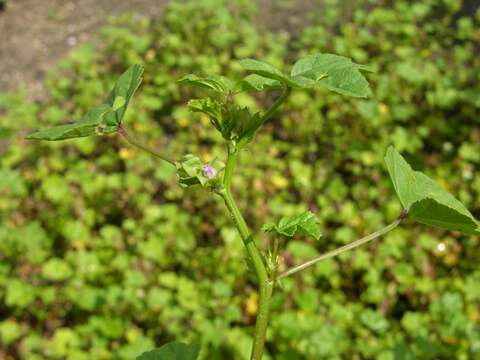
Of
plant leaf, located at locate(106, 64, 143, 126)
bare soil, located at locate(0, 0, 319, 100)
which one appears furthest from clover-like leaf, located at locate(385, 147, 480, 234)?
bare soil, located at locate(0, 0, 319, 100)

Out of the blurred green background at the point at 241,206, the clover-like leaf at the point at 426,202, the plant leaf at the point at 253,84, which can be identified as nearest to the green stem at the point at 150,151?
the plant leaf at the point at 253,84

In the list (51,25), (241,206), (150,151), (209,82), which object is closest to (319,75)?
(209,82)

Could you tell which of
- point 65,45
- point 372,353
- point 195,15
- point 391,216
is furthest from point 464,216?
point 65,45

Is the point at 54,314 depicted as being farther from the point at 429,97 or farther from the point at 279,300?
the point at 429,97

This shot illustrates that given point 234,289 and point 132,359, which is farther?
point 234,289

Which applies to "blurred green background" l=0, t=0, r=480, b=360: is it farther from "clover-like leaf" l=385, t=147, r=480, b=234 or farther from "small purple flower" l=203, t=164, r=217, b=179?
"small purple flower" l=203, t=164, r=217, b=179

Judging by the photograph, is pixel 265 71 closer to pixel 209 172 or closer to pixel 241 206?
pixel 209 172
